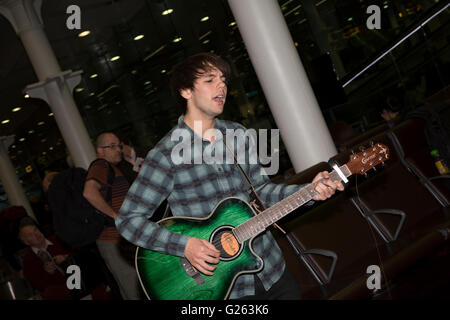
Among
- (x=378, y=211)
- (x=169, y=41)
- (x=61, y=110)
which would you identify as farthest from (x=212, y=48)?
(x=378, y=211)

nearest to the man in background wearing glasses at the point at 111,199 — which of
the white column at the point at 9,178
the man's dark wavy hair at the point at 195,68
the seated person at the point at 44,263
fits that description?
the seated person at the point at 44,263

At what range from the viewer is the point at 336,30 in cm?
787

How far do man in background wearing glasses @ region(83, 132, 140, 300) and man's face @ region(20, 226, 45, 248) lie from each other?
1717mm

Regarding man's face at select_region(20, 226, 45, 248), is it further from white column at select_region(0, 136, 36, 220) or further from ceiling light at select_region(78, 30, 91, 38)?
white column at select_region(0, 136, 36, 220)

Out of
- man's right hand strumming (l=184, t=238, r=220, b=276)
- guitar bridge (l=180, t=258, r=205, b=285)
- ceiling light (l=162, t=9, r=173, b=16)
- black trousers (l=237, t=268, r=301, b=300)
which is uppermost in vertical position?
ceiling light (l=162, t=9, r=173, b=16)

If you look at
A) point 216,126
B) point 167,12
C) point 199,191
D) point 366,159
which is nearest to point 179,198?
point 199,191

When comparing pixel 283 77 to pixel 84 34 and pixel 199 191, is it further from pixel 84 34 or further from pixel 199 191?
pixel 84 34

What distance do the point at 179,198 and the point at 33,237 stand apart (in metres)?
4.00

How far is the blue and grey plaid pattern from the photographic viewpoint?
6.50 feet

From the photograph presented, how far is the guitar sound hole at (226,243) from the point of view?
2.02 metres

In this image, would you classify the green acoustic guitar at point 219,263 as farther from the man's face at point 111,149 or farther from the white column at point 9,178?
the white column at point 9,178

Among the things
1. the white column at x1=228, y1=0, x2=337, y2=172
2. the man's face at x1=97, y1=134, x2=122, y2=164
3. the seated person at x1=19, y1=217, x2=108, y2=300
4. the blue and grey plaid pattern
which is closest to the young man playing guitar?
the blue and grey plaid pattern

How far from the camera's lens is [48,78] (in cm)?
773

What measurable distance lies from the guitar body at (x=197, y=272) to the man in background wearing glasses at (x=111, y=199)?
1.70m
